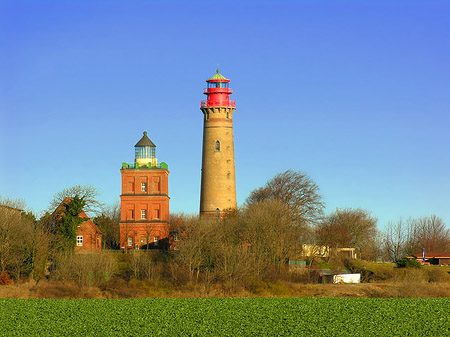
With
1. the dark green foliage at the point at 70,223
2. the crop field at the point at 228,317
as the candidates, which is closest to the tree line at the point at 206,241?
the dark green foliage at the point at 70,223

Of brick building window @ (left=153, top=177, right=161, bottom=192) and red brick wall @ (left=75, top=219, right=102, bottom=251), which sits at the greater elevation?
brick building window @ (left=153, top=177, right=161, bottom=192)

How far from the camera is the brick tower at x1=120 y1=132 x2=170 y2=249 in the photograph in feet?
304

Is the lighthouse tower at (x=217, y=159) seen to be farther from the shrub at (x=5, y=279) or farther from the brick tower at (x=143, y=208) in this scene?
the shrub at (x=5, y=279)

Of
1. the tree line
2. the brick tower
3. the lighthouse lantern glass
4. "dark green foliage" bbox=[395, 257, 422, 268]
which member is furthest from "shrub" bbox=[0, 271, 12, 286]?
"dark green foliage" bbox=[395, 257, 422, 268]

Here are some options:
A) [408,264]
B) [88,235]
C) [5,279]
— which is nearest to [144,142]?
[88,235]

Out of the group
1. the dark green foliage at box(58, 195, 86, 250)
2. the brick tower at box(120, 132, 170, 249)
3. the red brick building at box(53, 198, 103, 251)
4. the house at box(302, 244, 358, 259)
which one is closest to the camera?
the dark green foliage at box(58, 195, 86, 250)

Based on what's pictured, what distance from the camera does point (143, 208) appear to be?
92938mm

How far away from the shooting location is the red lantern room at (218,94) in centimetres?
9388

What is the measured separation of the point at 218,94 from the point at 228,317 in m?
Answer: 50.2

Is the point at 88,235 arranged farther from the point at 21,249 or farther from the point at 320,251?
the point at 320,251

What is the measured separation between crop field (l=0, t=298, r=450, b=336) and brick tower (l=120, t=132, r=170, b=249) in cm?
3676

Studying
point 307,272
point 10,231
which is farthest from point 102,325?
point 307,272

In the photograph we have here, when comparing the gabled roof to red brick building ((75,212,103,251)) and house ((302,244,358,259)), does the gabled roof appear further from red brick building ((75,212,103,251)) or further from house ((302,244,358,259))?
house ((302,244,358,259))

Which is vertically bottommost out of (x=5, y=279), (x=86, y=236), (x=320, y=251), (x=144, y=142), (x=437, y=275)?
(x=5, y=279)
